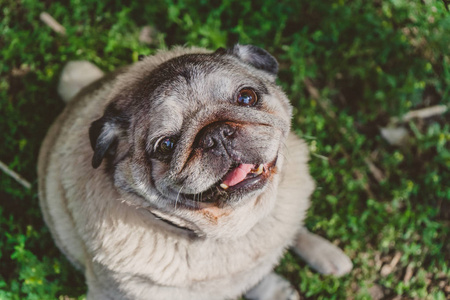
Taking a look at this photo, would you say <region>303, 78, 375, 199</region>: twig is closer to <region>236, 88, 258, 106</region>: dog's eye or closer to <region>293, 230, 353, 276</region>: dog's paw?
<region>293, 230, 353, 276</region>: dog's paw

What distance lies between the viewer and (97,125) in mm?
2883

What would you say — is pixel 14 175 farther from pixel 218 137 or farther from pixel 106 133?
pixel 218 137

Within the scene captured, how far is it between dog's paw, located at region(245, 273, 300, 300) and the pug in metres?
0.63

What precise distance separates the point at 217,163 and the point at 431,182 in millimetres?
3009

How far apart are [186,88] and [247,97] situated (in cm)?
43

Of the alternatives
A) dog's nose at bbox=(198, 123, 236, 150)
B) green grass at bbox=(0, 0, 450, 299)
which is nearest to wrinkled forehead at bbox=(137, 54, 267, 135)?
dog's nose at bbox=(198, 123, 236, 150)

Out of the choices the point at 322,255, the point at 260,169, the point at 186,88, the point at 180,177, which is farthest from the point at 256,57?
the point at 322,255

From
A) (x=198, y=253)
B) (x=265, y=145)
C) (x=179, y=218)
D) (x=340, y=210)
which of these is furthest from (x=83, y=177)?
(x=340, y=210)

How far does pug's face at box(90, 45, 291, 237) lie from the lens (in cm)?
262

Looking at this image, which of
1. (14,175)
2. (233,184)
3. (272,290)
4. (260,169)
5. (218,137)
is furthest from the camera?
(14,175)

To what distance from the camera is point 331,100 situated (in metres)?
4.94

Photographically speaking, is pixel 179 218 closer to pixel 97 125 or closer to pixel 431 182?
pixel 97 125

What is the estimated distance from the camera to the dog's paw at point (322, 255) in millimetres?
4332

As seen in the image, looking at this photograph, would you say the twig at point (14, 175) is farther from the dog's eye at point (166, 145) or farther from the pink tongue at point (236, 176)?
the pink tongue at point (236, 176)
